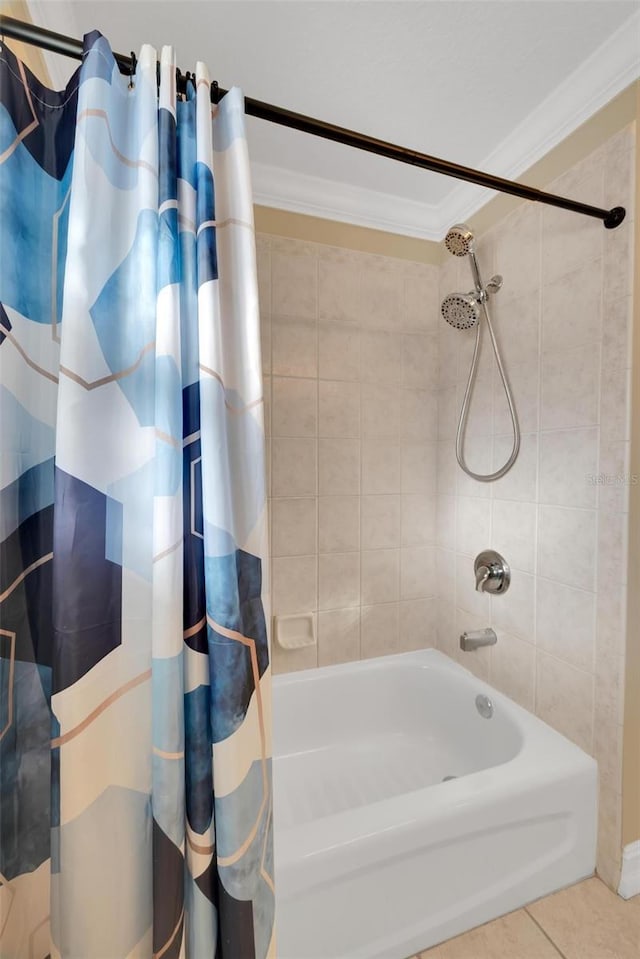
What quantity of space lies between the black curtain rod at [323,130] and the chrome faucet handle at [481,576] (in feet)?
3.73

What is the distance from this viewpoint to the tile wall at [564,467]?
119cm

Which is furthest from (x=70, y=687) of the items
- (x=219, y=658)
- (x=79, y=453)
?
(x=79, y=453)

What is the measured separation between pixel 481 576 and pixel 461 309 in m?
1.00

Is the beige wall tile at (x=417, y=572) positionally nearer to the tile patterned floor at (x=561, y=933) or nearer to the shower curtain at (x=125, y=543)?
the tile patterned floor at (x=561, y=933)

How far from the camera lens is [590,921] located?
112cm

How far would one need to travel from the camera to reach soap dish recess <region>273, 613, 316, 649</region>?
172 cm

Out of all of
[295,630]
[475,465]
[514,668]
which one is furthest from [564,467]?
[295,630]

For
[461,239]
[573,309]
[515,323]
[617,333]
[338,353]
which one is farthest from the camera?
[338,353]

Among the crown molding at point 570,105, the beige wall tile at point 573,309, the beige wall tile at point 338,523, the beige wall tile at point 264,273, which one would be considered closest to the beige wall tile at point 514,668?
the beige wall tile at point 338,523

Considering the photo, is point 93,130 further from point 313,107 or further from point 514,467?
point 514,467

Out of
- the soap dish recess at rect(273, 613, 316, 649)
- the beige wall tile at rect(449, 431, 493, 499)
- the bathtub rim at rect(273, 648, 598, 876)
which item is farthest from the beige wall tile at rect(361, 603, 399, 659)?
the beige wall tile at rect(449, 431, 493, 499)

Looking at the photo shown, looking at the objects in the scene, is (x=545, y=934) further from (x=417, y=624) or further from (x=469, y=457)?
(x=469, y=457)

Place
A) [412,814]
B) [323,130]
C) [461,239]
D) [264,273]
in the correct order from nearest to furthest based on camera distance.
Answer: [323,130] → [412,814] → [461,239] → [264,273]

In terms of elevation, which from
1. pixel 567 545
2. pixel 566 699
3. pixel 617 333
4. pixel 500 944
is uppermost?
pixel 617 333
